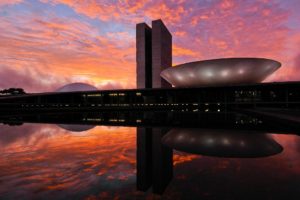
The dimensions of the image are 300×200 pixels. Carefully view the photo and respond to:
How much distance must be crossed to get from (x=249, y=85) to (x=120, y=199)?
37457mm

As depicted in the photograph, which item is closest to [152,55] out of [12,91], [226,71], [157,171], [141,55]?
[141,55]

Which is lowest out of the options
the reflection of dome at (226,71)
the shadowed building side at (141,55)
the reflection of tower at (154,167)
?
the reflection of tower at (154,167)

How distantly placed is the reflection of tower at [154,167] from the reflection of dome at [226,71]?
3307 cm

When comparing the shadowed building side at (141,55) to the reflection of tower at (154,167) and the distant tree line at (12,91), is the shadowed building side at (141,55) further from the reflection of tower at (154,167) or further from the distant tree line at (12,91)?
the reflection of tower at (154,167)

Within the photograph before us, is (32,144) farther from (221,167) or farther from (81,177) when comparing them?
(221,167)

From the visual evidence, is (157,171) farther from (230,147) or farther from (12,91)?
(12,91)

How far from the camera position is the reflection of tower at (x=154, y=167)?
3727 mm

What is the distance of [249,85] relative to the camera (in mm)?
35781

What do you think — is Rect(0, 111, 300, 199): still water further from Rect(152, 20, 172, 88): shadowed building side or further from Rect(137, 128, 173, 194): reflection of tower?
Rect(152, 20, 172, 88): shadowed building side

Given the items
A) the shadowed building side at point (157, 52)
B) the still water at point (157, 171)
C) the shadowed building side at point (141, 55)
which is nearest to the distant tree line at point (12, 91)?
the shadowed building side at point (141, 55)

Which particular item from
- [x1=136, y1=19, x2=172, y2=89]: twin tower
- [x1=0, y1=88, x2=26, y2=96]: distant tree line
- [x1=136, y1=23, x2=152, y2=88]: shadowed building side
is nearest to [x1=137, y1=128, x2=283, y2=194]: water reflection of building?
[x1=136, y1=19, x2=172, y2=89]: twin tower

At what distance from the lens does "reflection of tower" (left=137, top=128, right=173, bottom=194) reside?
3727 millimetres

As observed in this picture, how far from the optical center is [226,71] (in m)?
37.0

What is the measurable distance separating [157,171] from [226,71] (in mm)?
35798
